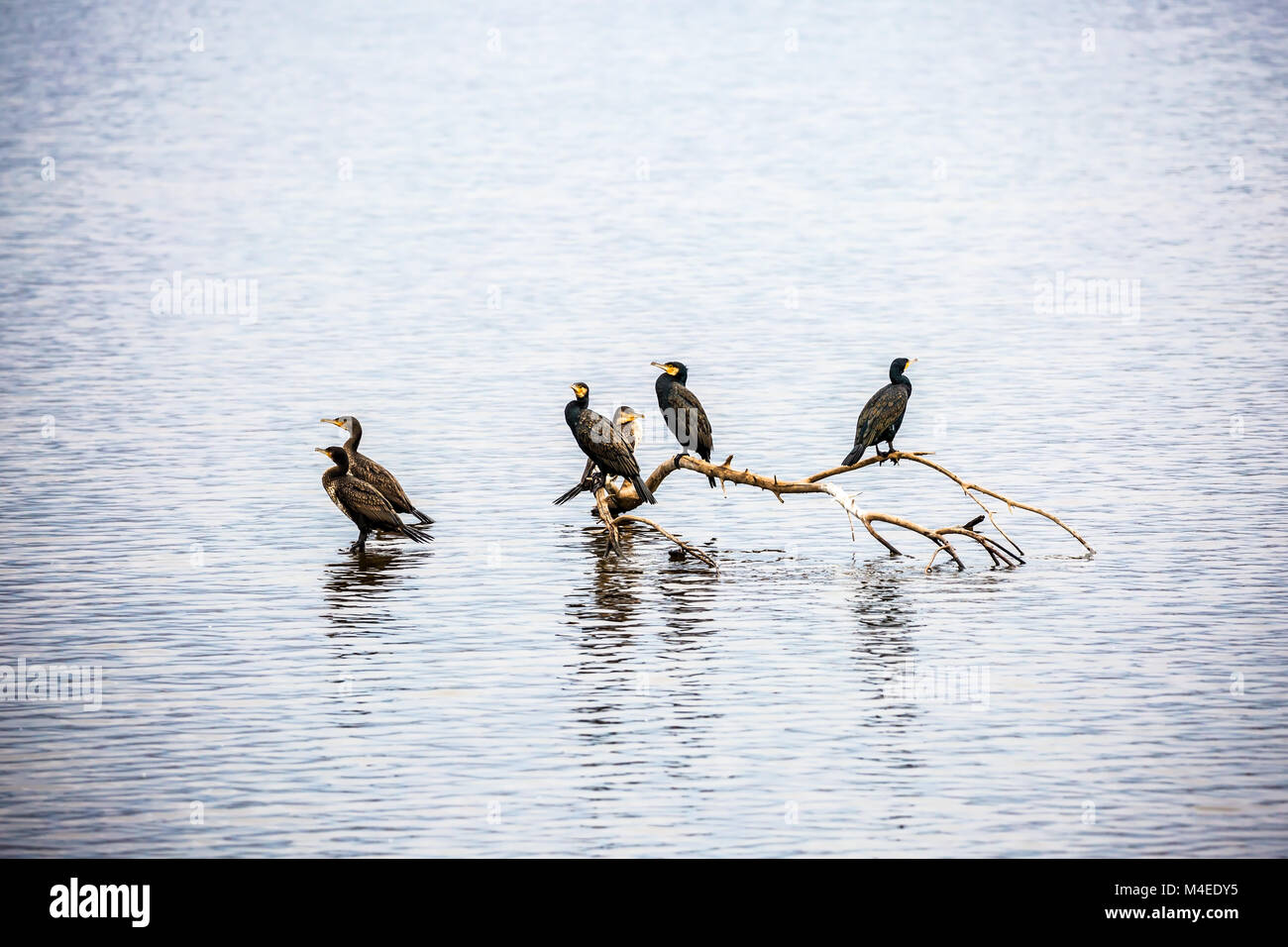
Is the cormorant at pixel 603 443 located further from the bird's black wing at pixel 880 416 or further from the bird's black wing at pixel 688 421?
the bird's black wing at pixel 880 416

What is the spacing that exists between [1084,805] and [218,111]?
7067 centimetres

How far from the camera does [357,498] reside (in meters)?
21.6

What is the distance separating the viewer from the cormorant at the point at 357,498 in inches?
848

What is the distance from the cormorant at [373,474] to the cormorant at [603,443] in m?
2.09

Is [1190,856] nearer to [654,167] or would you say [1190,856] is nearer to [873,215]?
[873,215]

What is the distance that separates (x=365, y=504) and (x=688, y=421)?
3.49 metres

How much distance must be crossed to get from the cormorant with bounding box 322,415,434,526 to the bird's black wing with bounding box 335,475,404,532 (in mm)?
147

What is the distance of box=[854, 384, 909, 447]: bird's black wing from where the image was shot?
21.1m

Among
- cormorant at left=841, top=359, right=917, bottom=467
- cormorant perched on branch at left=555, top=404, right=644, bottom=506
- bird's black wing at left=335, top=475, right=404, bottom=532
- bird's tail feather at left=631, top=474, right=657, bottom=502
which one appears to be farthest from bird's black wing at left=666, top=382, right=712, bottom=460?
bird's black wing at left=335, top=475, right=404, bottom=532

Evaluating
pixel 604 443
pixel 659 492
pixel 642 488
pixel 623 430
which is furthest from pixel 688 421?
pixel 659 492

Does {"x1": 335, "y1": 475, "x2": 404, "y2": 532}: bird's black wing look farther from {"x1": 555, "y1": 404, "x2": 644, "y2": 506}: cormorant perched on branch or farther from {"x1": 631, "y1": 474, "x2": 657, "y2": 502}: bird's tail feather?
{"x1": 631, "y1": 474, "x2": 657, "y2": 502}: bird's tail feather

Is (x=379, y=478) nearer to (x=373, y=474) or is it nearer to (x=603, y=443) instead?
(x=373, y=474)

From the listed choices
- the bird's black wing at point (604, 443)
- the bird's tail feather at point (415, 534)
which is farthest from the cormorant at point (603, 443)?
the bird's tail feather at point (415, 534)

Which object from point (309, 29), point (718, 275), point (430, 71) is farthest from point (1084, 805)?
point (309, 29)
